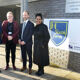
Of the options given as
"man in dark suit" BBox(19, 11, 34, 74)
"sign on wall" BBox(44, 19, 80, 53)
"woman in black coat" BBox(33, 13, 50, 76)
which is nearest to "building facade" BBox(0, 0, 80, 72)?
"sign on wall" BBox(44, 19, 80, 53)

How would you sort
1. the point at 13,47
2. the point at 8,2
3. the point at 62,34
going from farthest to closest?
the point at 8,2
the point at 62,34
the point at 13,47

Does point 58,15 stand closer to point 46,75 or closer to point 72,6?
point 72,6

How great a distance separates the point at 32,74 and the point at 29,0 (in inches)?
111

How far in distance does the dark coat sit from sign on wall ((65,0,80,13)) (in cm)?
115

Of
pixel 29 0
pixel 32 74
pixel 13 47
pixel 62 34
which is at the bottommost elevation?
pixel 32 74

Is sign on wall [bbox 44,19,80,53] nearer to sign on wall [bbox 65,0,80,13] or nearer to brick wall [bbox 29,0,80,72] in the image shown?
brick wall [bbox 29,0,80,72]

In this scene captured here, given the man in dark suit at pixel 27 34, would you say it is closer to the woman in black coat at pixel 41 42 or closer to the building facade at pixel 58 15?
the woman in black coat at pixel 41 42

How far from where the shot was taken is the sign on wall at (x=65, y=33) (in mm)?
5191

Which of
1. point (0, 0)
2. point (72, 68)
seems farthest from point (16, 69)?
point (0, 0)

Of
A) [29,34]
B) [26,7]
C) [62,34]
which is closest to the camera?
[29,34]

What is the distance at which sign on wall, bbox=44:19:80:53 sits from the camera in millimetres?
5191

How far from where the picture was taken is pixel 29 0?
20.6 ft

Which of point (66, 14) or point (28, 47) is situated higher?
point (66, 14)

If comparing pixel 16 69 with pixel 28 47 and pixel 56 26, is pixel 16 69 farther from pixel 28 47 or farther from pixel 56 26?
pixel 56 26
